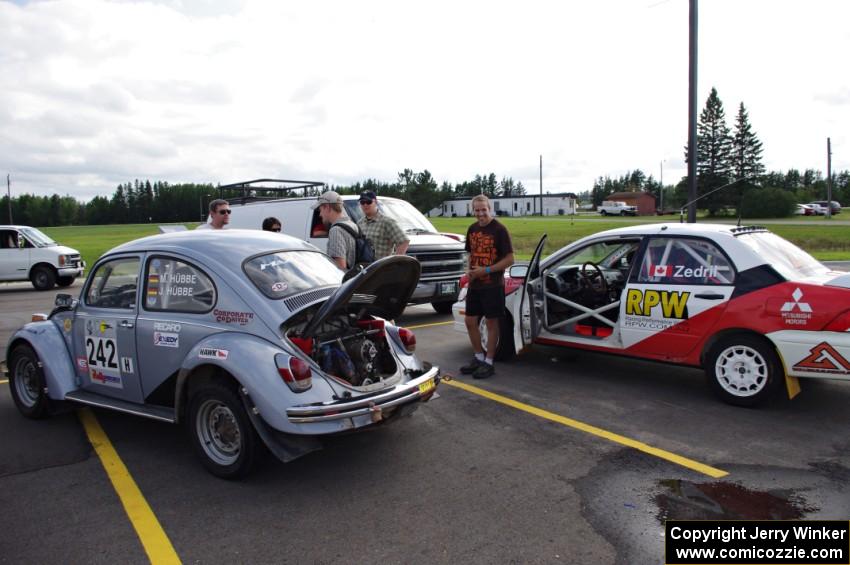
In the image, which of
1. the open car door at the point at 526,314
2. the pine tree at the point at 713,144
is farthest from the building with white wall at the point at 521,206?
the open car door at the point at 526,314

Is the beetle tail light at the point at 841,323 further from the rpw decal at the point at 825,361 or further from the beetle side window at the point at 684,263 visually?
the beetle side window at the point at 684,263

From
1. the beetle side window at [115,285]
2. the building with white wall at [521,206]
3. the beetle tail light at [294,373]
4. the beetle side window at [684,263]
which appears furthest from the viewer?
the building with white wall at [521,206]

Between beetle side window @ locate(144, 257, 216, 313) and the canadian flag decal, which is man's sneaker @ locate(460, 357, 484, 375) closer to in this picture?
the canadian flag decal

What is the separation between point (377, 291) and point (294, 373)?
1.09 metres

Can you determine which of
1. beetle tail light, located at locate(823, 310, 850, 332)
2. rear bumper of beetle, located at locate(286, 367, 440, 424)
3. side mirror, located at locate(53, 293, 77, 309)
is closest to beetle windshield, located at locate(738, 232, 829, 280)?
beetle tail light, located at locate(823, 310, 850, 332)

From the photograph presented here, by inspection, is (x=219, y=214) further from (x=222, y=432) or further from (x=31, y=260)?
(x=31, y=260)

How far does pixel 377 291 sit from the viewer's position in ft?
15.6

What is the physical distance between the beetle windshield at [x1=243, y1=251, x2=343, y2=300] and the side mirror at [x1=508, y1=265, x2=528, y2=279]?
231cm

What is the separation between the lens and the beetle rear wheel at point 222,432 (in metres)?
3.95

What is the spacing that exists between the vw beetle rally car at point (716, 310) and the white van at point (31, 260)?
642 inches

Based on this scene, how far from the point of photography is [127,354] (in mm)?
4750

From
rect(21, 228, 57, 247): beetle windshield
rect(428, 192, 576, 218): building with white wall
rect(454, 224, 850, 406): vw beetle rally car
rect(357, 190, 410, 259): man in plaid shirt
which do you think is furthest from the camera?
rect(428, 192, 576, 218): building with white wall

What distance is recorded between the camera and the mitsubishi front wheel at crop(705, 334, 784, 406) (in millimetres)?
5285

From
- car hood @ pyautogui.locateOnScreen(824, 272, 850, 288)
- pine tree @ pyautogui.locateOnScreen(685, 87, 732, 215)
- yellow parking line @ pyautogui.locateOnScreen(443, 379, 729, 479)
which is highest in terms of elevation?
pine tree @ pyautogui.locateOnScreen(685, 87, 732, 215)
